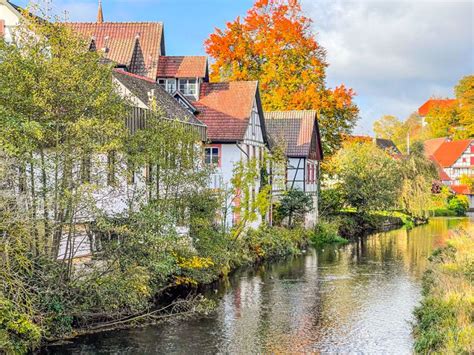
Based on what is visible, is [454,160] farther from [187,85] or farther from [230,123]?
[230,123]

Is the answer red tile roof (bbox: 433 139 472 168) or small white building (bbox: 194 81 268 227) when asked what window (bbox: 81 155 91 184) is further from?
red tile roof (bbox: 433 139 472 168)

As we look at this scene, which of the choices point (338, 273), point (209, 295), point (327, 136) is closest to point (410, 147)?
point (327, 136)

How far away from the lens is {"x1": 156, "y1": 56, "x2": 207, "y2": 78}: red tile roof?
34062 millimetres

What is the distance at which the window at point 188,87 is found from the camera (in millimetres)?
34094

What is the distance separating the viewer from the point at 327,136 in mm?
44719

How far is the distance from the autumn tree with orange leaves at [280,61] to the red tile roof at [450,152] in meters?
48.3

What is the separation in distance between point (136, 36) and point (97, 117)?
1906 centimetres

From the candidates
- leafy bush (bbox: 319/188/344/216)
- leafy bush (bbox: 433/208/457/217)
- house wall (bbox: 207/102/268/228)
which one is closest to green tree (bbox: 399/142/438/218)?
leafy bush (bbox: 319/188/344/216)

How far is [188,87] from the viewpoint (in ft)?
113

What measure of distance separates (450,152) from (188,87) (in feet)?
203

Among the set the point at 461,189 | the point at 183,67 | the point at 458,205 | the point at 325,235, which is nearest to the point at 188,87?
the point at 183,67

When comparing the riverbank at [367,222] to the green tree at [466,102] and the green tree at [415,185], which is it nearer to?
the green tree at [415,185]

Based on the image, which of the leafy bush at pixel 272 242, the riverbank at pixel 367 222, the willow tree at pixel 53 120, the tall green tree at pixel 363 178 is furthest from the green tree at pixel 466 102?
the willow tree at pixel 53 120

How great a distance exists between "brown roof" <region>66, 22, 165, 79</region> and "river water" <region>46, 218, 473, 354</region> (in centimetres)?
1302
